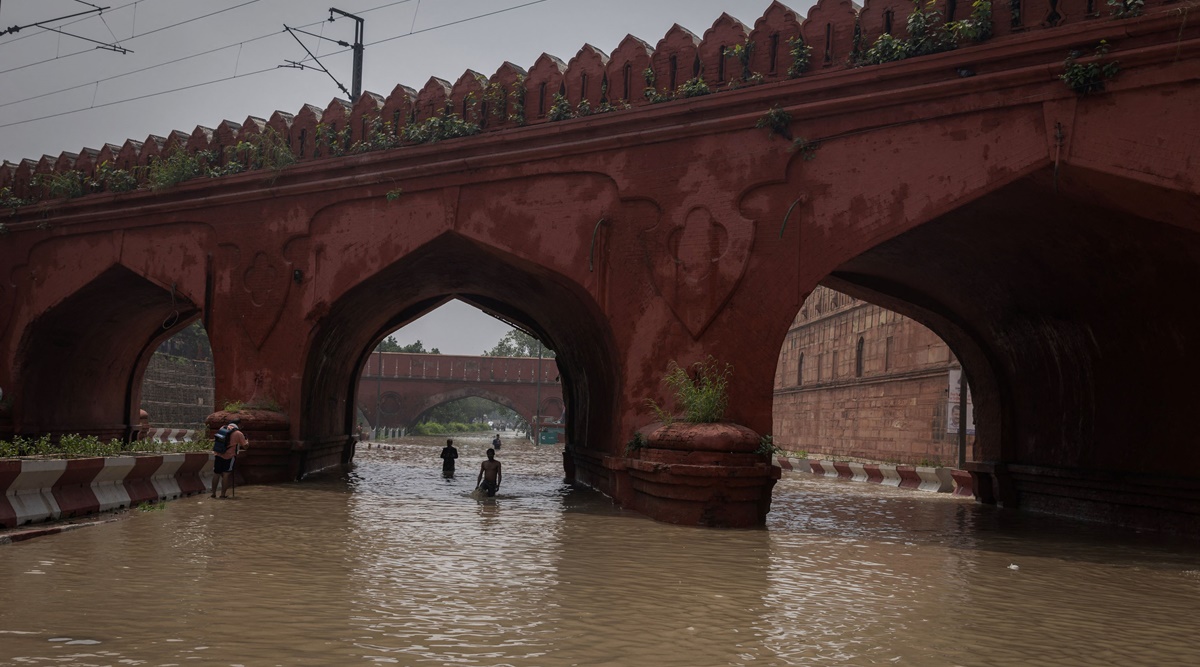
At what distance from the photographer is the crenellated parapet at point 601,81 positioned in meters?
11.4

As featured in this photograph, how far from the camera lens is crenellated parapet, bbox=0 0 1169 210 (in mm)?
11422

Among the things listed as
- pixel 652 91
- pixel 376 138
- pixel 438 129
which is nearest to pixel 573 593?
pixel 652 91

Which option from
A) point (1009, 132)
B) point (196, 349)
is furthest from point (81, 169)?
point (196, 349)

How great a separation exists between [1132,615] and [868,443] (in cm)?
2233

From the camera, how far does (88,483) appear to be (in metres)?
11.1

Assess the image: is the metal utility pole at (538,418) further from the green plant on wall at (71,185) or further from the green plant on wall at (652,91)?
the green plant on wall at (652,91)

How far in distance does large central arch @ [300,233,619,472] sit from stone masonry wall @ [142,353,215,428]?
17893mm

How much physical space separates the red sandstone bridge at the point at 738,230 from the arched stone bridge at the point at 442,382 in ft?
128

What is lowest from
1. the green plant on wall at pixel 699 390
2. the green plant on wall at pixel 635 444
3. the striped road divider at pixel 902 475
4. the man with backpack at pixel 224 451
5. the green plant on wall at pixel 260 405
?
the striped road divider at pixel 902 475

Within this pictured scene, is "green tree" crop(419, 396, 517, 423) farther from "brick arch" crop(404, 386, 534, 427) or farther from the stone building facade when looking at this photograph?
the stone building facade

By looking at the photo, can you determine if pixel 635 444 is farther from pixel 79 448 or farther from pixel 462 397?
pixel 462 397

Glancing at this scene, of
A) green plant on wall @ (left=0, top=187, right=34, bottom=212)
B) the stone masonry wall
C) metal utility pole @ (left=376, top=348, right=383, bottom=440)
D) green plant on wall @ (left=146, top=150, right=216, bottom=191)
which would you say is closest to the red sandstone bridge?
green plant on wall @ (left=146, top=150, right=216, bottom=191)

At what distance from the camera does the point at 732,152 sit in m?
12.4

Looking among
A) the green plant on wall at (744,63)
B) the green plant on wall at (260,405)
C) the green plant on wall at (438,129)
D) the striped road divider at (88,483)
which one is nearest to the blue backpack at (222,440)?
the striped road divider at (88,483)
